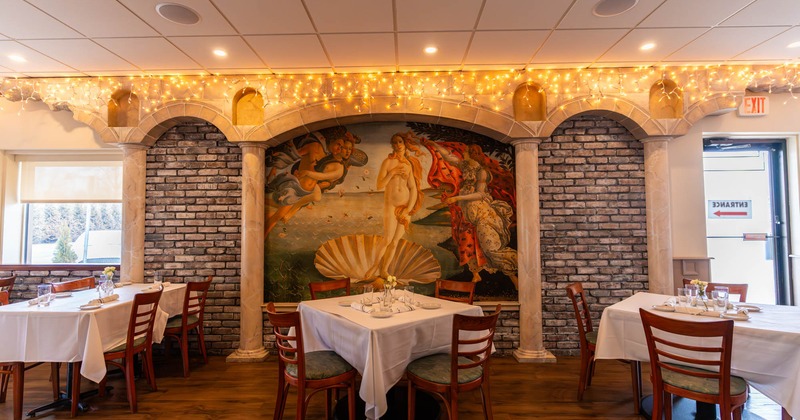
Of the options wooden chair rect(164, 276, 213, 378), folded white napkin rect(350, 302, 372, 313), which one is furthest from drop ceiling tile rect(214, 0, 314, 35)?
wooden chair rect(164, 276, 213, 378)

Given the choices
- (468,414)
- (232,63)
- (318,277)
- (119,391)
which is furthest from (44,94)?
(468,414)

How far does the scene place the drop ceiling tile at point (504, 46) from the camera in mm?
3444

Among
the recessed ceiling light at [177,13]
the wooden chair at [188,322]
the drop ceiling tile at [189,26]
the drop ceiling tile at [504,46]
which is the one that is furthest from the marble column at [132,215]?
the drop ceiling tile at [504,46]

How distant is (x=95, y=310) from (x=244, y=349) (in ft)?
5.43

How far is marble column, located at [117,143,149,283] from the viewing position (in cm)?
442

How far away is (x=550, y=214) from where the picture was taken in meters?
4.45

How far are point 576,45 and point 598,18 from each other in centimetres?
53

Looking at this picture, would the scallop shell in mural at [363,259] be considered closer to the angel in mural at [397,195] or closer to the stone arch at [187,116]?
the angel in mural at [397,195]

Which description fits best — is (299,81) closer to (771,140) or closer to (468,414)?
(468,414)

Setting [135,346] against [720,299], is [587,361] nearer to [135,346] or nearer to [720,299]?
[720,299]

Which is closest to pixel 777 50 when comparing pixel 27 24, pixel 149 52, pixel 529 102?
pixel 529 102

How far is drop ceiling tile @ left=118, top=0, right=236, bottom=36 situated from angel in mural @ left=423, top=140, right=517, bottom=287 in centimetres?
244

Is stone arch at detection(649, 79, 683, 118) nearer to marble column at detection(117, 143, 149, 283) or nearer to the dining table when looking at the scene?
the dining table

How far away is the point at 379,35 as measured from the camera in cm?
341
